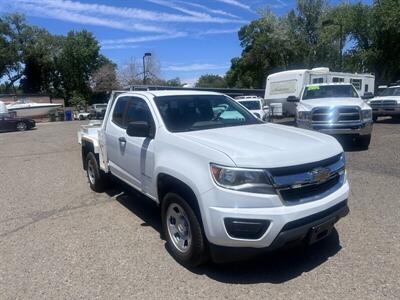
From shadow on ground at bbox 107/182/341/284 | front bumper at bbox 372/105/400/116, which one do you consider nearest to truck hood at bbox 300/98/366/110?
shadow on ground at bbox 107/182/341/284

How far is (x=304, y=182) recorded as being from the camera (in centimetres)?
355

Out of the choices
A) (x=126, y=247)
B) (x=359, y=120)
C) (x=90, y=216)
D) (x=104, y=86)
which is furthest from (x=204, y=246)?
(x=104, y=86)

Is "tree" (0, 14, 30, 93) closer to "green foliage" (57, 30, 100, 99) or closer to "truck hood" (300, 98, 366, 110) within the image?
"green foliage" (57, 30, 100, 99)

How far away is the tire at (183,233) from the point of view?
3.73 meters

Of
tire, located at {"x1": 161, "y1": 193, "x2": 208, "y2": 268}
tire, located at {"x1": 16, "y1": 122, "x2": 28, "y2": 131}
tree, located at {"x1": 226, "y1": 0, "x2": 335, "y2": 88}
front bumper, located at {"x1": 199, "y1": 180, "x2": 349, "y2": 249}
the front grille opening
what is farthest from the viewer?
tree, located at {"x1": 226, "y1": 0, "x2": 335, "y2": 88}

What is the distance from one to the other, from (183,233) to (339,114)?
7.32 metres

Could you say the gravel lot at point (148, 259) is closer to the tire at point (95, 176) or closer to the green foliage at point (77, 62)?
the tire at point (95, 176)

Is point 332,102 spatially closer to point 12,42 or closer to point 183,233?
point 183,233

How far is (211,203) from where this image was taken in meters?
3.48

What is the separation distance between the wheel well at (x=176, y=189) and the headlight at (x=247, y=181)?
0.41 m

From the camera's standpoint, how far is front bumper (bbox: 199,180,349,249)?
3373 mm

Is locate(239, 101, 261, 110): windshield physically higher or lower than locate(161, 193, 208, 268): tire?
higher

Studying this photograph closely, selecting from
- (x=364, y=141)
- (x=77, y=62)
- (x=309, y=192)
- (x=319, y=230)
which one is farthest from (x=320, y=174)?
(x=77, y=62)

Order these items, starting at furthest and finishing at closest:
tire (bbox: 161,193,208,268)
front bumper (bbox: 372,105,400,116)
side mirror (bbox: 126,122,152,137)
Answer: front bumper (bbox: 372,105,400,116) < side mirror (bbox: 126,122,152,137) < tire (bbox: 161,193,208,268)
